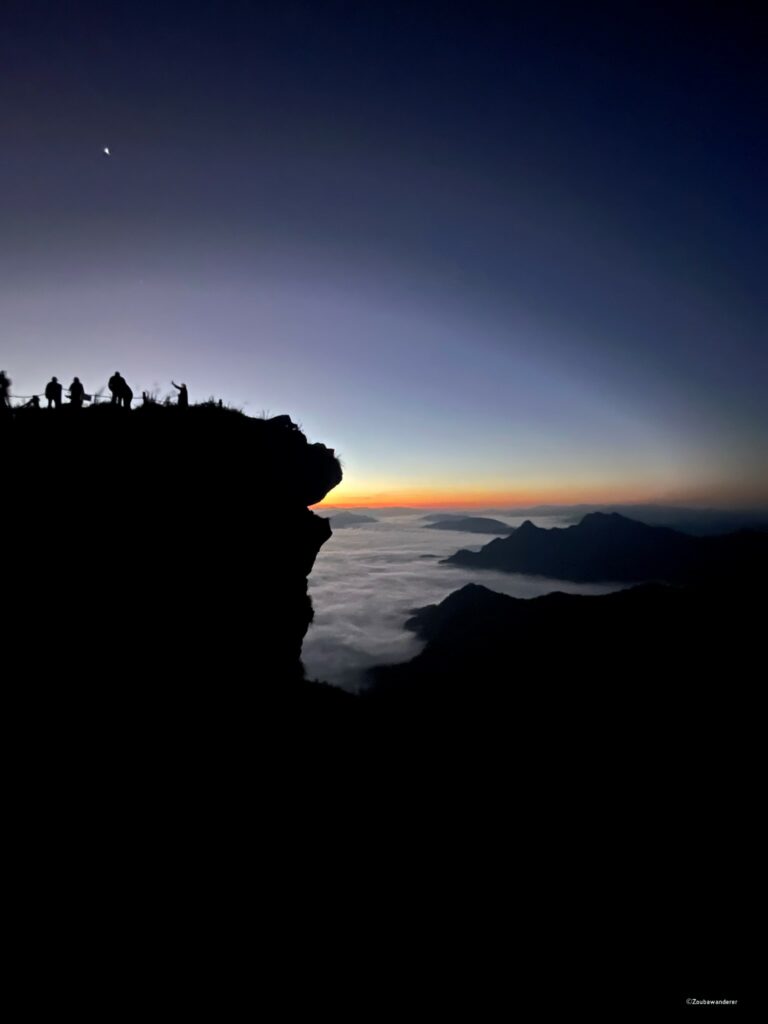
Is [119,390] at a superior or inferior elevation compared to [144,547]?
superior

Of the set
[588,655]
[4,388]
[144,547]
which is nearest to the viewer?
[144,547]

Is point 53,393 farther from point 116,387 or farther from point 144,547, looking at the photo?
point 144,547

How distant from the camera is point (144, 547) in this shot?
13.6 m

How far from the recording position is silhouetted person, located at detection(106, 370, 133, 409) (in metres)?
17.3

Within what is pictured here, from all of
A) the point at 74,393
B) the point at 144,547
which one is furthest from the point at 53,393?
the point at 144,547

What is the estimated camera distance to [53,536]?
39.6 ft

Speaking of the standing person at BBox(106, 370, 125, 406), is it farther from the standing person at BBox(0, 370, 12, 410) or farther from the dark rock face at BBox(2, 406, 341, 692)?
the standing person at BBox(0, 370, 12, 410)

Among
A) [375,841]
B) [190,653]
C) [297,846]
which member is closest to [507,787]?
[375,841]

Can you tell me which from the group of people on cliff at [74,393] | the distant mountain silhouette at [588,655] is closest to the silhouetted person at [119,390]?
the group of people on cliff at [74,393]

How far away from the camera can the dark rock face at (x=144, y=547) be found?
11.6 m

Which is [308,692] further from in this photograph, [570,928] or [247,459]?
[247,459]

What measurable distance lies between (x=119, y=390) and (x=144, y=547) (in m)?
8.47

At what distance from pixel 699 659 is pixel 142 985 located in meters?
90.8

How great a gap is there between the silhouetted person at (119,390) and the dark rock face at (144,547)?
1.08 meters
